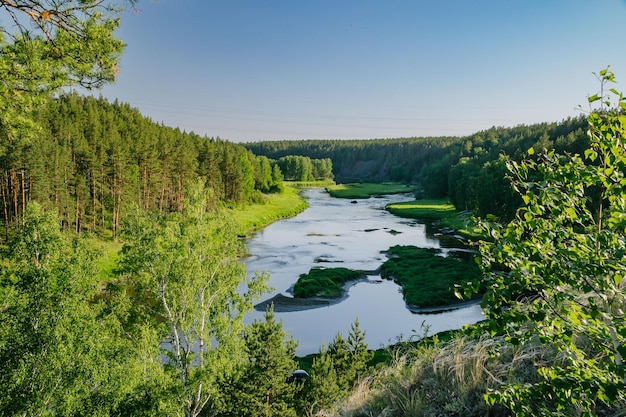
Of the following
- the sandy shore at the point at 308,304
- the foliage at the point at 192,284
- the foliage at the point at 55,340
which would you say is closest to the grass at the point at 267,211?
the sandy shore at the point at 308,304

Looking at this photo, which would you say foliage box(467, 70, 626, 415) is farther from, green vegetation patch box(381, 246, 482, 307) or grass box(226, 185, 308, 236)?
grass box(226, 185, 308, 236)

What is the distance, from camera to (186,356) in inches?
694

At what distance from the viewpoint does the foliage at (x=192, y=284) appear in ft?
57.3

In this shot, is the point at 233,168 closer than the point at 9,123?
No

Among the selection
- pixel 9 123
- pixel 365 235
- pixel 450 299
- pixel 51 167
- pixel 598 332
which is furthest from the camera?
pixel 365 235

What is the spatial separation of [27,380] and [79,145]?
52156 mm

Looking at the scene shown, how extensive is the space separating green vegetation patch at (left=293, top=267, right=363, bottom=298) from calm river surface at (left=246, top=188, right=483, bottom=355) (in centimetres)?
129

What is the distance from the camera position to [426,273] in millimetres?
45531

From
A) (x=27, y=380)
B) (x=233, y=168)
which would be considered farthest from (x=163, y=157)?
(x=27, y=380)

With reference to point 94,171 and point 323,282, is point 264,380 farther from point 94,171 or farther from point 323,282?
point 94,171

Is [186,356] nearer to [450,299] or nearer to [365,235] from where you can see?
[450,299]

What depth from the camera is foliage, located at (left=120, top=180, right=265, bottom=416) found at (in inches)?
688

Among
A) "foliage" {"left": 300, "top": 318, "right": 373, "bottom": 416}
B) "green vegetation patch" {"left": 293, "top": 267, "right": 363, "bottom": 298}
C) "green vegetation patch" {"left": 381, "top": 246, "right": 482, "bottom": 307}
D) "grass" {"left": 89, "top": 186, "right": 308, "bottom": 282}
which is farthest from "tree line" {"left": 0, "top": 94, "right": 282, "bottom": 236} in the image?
A: "green vegetation patch" {"left": 381, "top": 246, "right": 482, "bottom": 307}

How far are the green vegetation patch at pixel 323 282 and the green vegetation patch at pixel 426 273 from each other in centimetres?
451
